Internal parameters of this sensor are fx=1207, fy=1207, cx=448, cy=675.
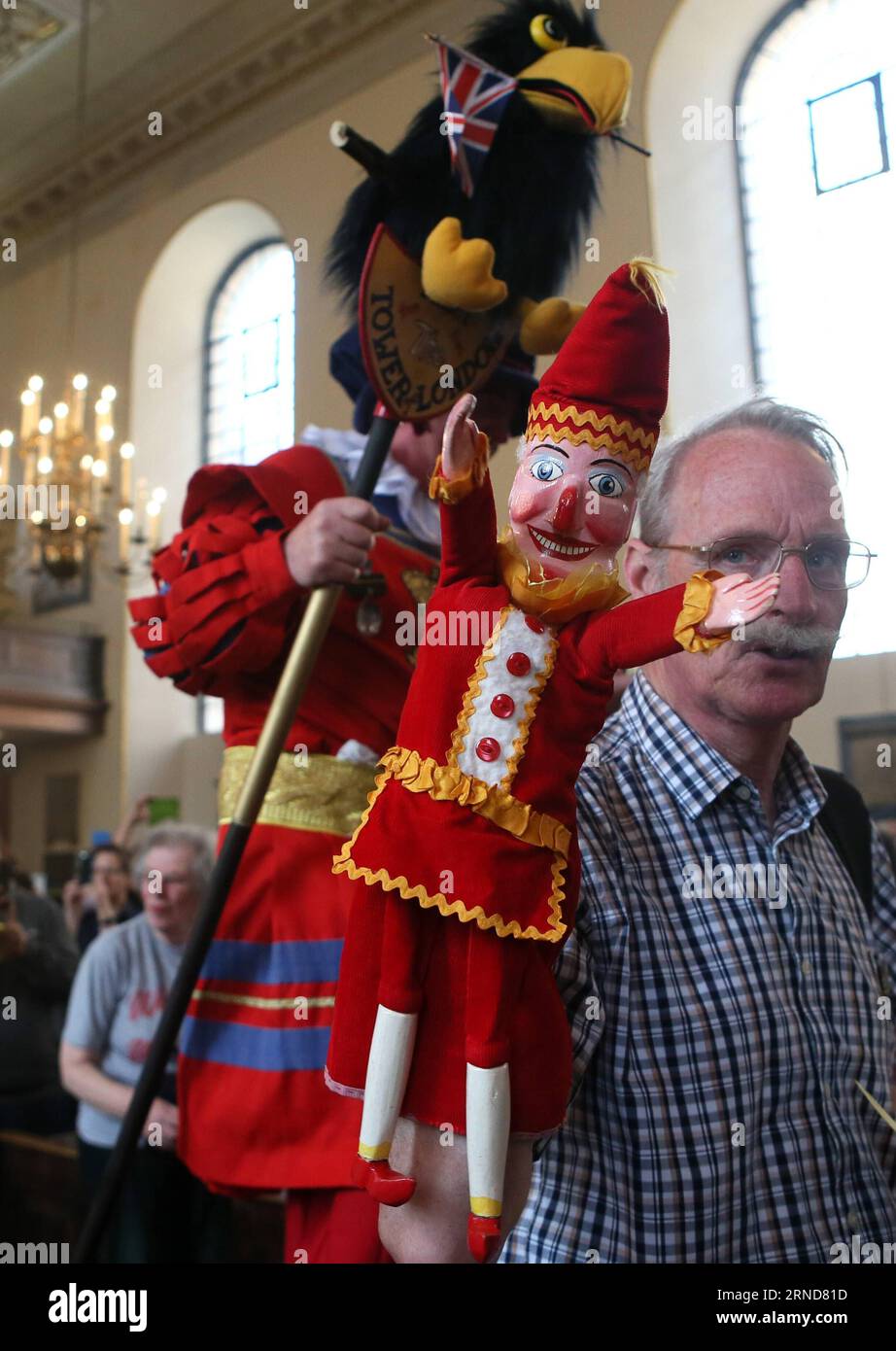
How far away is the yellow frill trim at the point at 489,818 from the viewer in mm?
567

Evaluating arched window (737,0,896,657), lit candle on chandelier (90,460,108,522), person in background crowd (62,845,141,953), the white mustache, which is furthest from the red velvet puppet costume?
lit candle on chandelier (90,460,108,522)

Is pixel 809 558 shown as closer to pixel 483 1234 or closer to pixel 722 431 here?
pixel 722 431

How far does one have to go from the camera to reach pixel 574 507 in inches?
23.1

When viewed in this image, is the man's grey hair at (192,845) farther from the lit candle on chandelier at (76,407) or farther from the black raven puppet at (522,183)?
the lit candle on chandelier at (76,407)

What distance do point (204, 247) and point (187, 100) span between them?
74 cm

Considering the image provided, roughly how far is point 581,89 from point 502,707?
516mm

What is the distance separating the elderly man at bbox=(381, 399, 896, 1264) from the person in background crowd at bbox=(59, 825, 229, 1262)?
1.48 metres

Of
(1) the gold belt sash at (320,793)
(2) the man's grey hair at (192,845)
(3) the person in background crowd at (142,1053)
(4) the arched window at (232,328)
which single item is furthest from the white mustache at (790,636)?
(4) the arched window at (232,328)

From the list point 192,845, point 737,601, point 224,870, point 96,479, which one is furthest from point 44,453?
point 737,601

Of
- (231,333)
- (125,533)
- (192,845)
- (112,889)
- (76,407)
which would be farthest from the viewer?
(231,333)

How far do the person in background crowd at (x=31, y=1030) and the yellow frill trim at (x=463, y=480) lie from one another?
2.60 m
